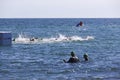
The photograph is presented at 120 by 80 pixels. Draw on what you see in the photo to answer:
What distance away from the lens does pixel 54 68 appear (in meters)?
37.7

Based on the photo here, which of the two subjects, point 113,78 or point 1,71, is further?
point 1,71

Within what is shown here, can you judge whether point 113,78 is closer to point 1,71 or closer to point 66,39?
point 1,71

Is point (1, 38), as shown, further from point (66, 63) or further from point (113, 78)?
point (113, 78)

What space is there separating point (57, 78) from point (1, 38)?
2309 centimetres

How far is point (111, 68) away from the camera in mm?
37719

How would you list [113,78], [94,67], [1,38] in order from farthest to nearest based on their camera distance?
[1,38] → [94,67] → [113,78]

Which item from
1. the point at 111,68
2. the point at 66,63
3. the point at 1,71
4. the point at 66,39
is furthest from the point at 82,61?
the point at 66,39

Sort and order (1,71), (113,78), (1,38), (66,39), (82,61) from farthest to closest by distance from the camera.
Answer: (66,39) → (1,38) → (82,61) → (1,71) → (113,78)

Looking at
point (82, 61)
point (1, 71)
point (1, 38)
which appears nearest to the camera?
point (1, 71)

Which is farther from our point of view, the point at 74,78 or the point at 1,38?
the point at 1,38

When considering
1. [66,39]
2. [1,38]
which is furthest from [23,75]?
[66,39]


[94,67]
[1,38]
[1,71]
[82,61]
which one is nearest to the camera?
[1,71]

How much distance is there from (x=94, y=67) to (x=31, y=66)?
4785 millimetres

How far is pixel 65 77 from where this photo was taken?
33.2 metres
